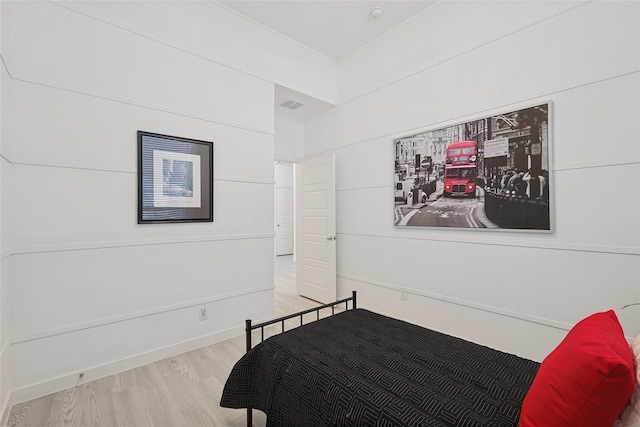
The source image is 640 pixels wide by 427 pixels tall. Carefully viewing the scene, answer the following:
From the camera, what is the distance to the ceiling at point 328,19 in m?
3.09

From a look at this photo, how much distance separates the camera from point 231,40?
125 inches

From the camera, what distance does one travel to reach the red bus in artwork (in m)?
2.79

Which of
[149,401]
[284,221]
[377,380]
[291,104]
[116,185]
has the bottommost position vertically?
[149,401]

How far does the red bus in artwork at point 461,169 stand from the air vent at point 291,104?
7.08ft

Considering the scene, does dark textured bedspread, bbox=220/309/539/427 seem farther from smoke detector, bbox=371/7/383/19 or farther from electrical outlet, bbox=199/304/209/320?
smoke detector, bbox=371/7/383/19

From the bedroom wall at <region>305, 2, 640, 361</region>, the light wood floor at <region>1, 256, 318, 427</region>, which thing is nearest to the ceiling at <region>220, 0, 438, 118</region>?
the bedroom wall at <region>305, 2, 640, 361</region>

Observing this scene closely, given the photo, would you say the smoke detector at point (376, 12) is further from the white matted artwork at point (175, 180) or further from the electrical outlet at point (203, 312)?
the electrical outlet at point (203, 312)

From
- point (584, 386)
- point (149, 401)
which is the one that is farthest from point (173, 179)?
point (584, 386)

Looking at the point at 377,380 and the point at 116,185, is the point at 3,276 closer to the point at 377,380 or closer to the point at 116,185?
the point at 116,185

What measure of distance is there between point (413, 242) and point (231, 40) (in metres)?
2.90

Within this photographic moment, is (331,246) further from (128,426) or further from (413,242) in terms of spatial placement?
(128,426)

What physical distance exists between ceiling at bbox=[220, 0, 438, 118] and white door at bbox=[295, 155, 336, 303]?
1.09 m

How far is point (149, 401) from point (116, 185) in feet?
5.39

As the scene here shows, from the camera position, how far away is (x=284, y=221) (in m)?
9.09
